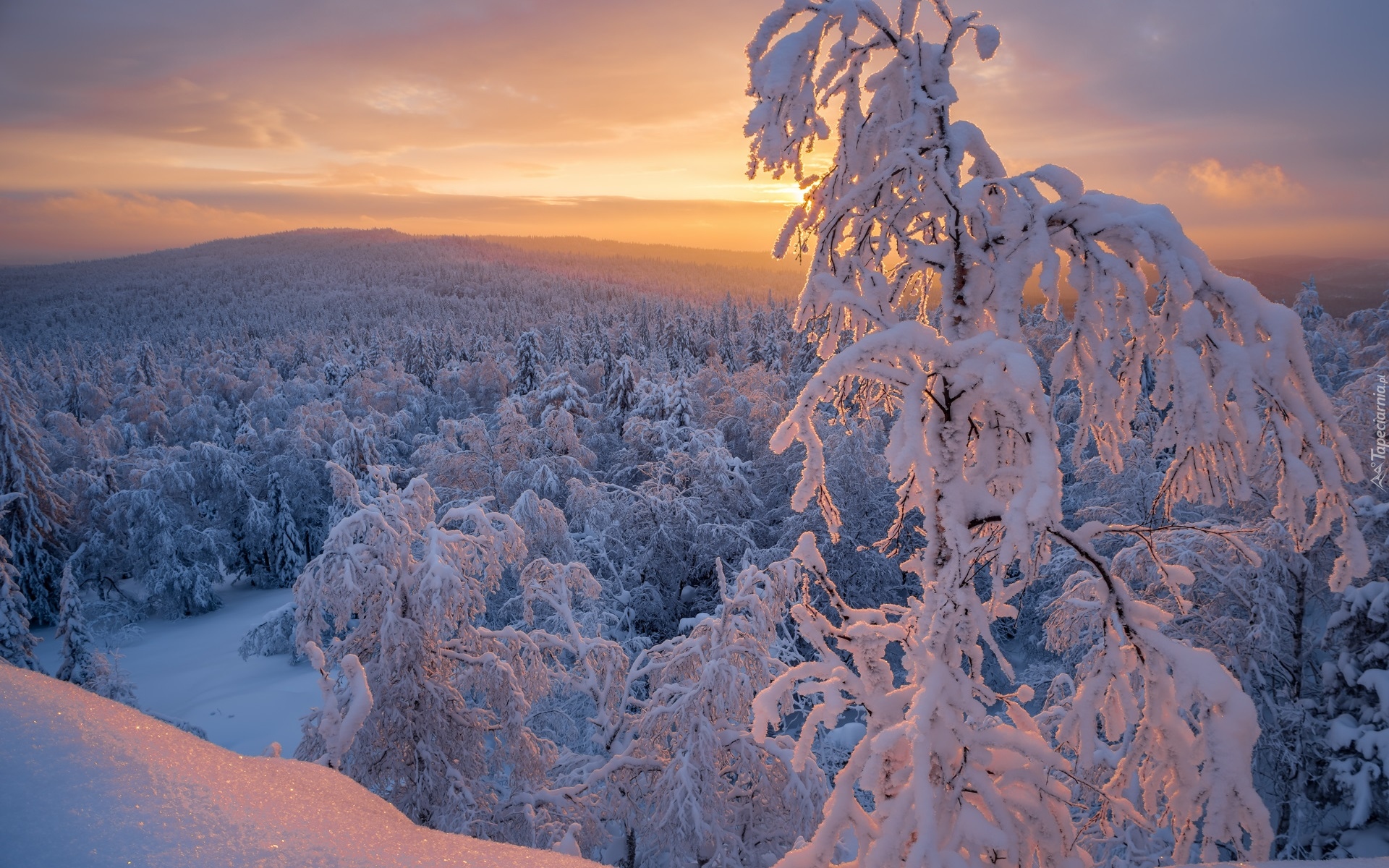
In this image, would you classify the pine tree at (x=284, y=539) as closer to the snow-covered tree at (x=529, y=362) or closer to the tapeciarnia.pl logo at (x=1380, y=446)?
the snow-covered tree at (x=529, y=362)

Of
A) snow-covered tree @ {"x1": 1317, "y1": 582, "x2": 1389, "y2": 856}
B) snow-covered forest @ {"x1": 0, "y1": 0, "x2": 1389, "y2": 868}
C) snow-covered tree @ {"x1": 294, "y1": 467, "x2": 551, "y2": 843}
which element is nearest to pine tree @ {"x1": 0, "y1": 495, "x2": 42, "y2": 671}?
snow-covered forest @ {"x1": 0, "y1": 0, "x2": 1389, "y2": 868}

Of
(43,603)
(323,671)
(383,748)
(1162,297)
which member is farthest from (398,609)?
(43,603)

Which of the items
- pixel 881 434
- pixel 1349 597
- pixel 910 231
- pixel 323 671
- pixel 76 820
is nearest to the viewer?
pixel 76 820

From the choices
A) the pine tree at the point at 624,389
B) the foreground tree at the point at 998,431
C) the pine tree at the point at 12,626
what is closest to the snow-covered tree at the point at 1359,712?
the foreground tree at the point at 998,431

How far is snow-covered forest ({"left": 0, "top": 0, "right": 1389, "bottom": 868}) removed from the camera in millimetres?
2258

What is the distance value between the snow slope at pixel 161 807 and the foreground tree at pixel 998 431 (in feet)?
4.80

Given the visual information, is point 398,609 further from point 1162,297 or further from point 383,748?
point 1162,297

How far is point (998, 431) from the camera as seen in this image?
2.61 metres

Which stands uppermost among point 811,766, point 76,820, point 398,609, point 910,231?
point 910,231

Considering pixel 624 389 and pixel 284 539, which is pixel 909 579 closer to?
pixel 624 389

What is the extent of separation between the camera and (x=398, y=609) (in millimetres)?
8273

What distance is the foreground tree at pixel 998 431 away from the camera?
2152mm

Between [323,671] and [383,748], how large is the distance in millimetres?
4829

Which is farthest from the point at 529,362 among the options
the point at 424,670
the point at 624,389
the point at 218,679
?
the point at 424,670
